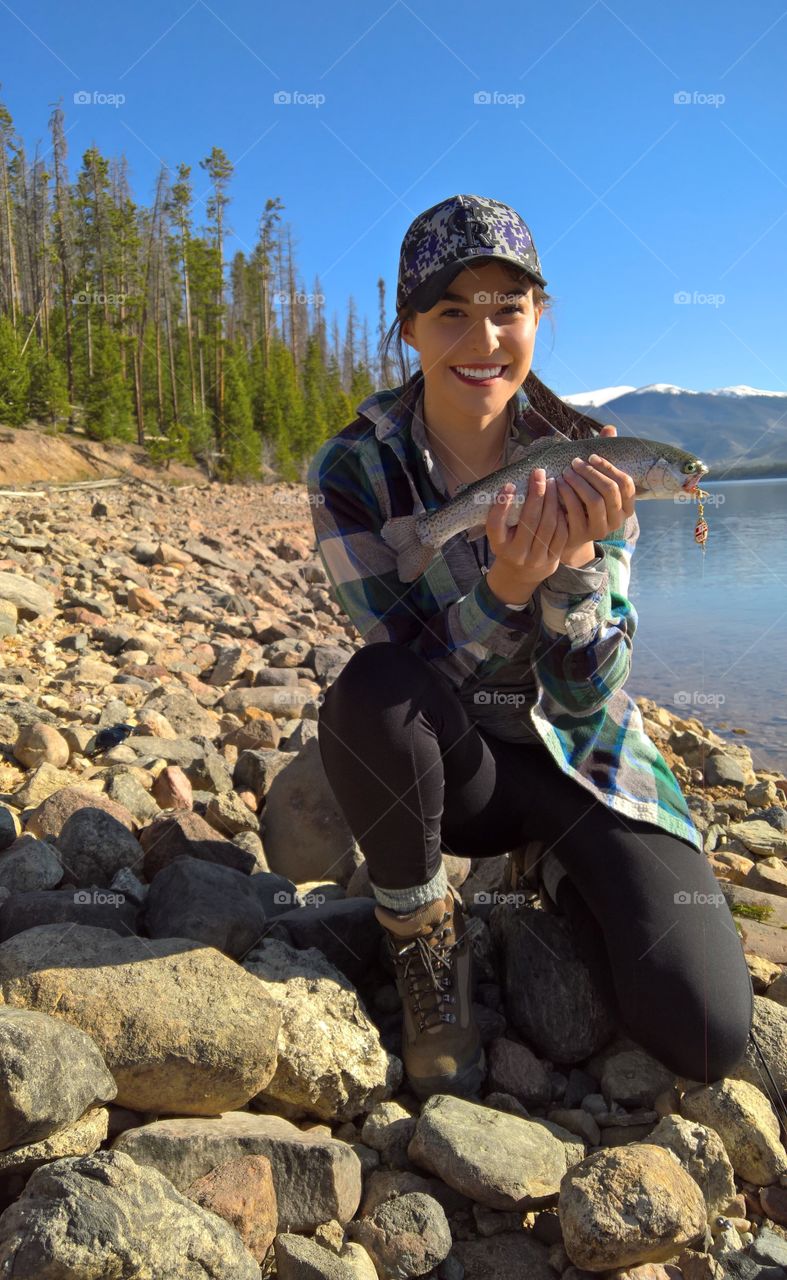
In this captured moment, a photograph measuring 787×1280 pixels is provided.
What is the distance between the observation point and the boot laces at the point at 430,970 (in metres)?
2.76

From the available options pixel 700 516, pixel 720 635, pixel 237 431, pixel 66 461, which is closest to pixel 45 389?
pixel 66 461

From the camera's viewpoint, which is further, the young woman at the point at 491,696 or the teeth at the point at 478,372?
the teeth at the point at 478,372

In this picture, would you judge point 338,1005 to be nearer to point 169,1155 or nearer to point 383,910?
point 383,910

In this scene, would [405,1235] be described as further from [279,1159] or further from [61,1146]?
[61,1146]

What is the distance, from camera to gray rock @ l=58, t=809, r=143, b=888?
3.22m

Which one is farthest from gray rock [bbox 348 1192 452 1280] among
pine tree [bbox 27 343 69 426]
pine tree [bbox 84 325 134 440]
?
pine tree [bbox 84 325 134 440]

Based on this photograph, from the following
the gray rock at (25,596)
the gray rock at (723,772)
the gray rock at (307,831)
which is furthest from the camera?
the gray rock at (25,596)

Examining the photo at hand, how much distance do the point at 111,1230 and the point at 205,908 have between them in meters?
1.26

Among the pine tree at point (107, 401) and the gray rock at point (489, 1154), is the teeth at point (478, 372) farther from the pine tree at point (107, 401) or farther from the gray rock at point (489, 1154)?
the pine tree at point (107, 401)

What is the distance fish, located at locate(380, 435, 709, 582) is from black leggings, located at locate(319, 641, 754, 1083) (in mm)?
434

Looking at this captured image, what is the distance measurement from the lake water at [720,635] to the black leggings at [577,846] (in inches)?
47.1

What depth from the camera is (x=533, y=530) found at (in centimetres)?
264

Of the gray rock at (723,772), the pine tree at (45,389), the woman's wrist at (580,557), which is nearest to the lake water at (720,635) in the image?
the woman's wrist at (580,557)

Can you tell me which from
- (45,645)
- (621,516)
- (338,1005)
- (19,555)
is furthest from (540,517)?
(19,555)
